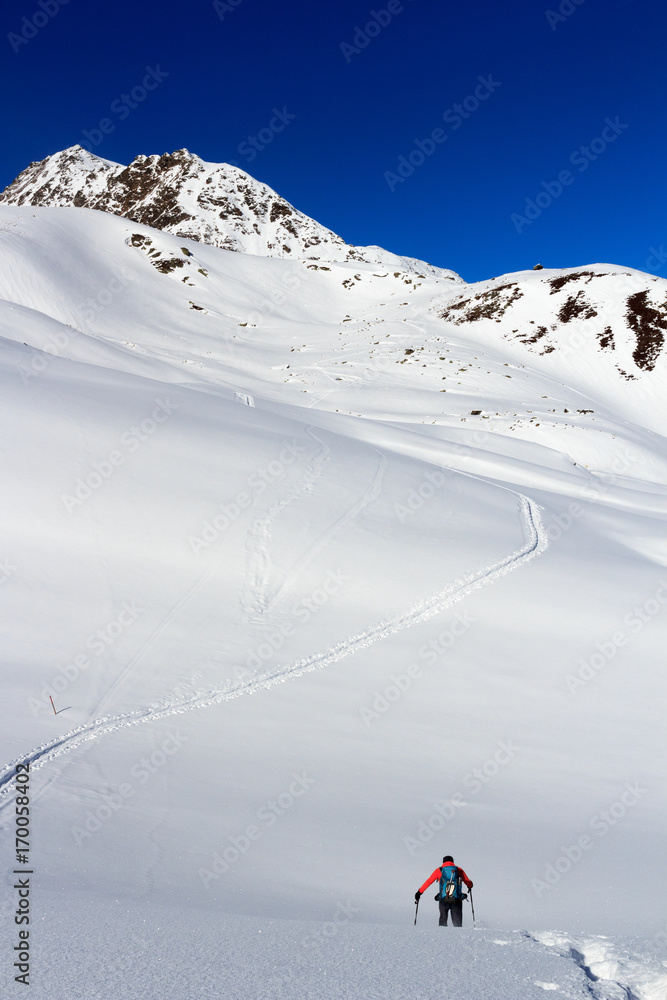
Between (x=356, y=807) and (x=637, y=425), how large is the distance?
161ft

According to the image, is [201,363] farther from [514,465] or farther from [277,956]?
[277,956]

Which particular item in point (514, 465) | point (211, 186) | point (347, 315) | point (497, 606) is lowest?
point (497, 606)

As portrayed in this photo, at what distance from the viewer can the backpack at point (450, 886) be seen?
641 cm

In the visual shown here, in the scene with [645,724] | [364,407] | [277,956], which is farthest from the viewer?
[364,407]

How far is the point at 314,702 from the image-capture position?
470 inches

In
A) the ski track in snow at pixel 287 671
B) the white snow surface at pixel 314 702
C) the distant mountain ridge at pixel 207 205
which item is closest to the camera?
the white snow surface at pixel 314 702

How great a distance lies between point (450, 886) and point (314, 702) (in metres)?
5.69

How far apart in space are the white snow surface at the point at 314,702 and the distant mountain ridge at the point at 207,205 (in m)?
114

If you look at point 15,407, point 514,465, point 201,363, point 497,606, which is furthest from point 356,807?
point 201,363

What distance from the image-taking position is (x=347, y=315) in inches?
2948

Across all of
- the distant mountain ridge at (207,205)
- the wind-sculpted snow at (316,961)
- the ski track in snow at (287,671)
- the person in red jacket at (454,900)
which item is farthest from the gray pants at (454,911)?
the distant mountain ridge at (207,205)

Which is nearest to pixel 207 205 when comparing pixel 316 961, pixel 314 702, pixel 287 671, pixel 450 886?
pixel 287 671

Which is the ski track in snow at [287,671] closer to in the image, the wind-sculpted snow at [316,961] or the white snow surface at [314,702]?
the white snow surface at [314,702]

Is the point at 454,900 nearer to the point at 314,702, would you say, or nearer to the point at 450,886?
the point at 450,886
